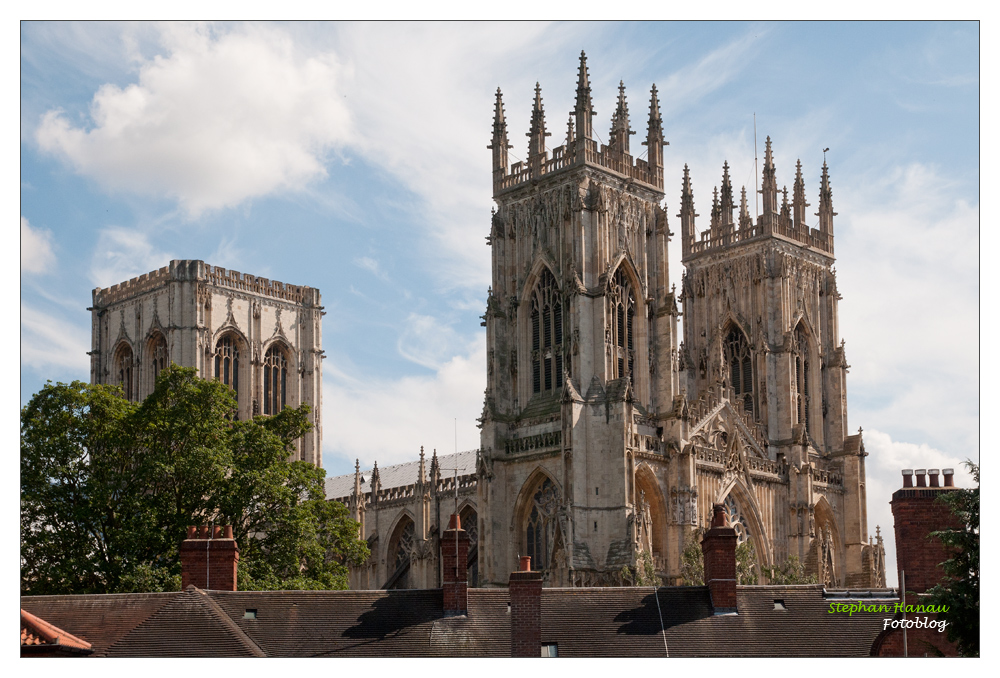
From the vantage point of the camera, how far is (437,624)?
2942 centimetres

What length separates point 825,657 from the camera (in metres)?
28.2

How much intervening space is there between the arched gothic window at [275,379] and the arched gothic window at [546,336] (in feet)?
92.5

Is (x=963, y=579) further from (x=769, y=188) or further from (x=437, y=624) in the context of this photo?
(x=769, y=188)

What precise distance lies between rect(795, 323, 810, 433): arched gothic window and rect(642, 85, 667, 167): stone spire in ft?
41.0

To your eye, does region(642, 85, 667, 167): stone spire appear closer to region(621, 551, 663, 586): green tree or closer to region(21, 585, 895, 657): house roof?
region(621, 551, 663, 586): green tree

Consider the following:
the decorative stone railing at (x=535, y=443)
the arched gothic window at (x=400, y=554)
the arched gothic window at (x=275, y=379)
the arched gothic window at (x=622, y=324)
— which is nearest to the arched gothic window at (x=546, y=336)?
the arched gothic window at (x=622, y=324)

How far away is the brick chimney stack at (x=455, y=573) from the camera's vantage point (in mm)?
29750

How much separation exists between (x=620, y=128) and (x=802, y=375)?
16283 mm

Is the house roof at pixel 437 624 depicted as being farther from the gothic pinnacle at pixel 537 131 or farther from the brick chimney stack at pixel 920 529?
the gothic pinnacle at pixel 537 131

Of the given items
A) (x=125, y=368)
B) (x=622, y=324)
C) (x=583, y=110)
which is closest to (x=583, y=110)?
(x=583, y=110)

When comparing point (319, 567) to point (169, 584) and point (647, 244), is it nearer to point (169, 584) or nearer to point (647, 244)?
point (169, 584)

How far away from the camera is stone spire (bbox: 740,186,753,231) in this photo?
77.8 meters

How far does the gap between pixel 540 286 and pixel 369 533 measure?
763 inches

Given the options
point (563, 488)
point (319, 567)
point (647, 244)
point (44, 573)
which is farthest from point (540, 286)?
point (44, 573)
